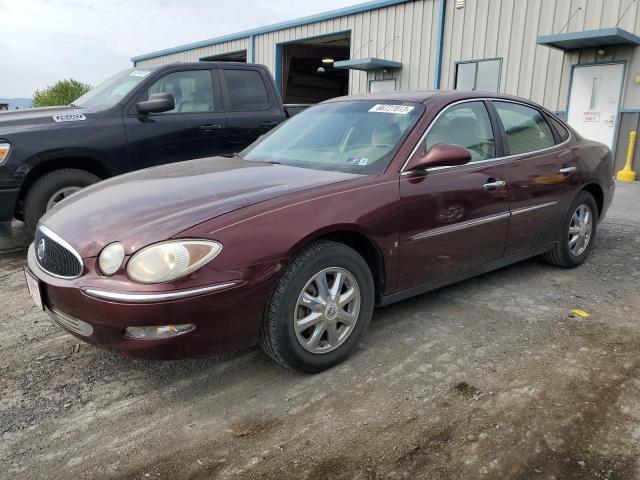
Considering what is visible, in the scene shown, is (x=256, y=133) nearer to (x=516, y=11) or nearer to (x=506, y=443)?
(x=506, y=443)

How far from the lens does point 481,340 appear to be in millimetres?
3275

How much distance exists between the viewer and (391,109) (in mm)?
3584

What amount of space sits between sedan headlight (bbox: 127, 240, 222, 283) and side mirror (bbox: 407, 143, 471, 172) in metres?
1.44

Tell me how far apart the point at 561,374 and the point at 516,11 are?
11329mm

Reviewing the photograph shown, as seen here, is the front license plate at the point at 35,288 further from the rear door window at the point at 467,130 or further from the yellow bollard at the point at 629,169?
the yellow bollard at the point at 629,169

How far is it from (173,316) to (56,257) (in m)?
0.79

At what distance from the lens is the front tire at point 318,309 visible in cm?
260

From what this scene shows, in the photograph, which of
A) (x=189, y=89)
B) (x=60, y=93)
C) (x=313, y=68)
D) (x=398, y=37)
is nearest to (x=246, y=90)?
(x=189, y=89)

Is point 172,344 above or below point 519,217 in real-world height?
below

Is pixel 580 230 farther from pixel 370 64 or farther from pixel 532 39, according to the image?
pixel 370 64

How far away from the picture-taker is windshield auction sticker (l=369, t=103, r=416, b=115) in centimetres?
351

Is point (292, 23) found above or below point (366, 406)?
above

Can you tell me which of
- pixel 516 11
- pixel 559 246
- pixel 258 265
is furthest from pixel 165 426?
pixel 516 11

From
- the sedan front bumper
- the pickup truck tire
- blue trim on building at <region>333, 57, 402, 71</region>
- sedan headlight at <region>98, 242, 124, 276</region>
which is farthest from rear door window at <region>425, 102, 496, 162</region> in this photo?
blue trim on building at <region>333, 57, 402, 71</region>
